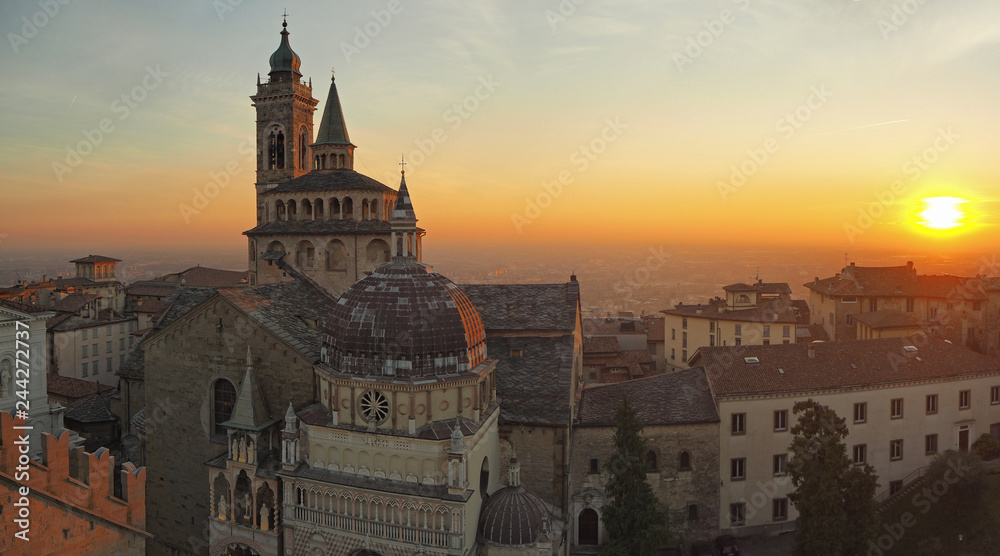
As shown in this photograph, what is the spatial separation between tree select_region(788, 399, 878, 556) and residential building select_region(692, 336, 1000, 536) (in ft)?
20.6

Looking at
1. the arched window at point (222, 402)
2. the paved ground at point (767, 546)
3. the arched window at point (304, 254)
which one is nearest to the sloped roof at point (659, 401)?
the paved ground at point (767, 546)

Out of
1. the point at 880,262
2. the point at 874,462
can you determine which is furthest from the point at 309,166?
the point at 880,262

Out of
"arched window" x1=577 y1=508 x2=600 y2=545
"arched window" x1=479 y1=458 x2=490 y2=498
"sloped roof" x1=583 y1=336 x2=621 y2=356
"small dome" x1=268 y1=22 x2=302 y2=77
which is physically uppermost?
"small dome" x1=268 y1=22 x2=302 y2=77

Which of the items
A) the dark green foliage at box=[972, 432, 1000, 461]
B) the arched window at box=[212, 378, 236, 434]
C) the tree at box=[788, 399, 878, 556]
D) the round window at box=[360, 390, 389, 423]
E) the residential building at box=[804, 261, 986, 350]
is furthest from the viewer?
the residential building at box=[804, 261, 986, 350]

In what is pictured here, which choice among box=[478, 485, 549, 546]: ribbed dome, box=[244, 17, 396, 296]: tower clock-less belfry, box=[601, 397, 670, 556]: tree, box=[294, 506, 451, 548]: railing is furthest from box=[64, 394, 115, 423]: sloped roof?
box=[601, 397, 670, 556]: tree

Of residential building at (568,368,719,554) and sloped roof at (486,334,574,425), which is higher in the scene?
sloped roof at (486,334,574,425)

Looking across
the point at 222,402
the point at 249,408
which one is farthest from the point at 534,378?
the point at 222,402

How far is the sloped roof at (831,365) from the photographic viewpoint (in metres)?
31.1

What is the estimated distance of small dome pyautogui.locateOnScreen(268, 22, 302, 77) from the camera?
46625 mm

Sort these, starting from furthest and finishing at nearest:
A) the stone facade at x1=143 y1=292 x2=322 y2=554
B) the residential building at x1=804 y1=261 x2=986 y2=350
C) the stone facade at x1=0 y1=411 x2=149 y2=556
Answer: the residential building at x1=804 y1=261 x2=986 y2=350 < the stone facade at x1=143 y1=292 x2=322 y2=554 < the stone facade at x1=0 y1=411 x2=149 y2=556

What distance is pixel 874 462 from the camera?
3241cm

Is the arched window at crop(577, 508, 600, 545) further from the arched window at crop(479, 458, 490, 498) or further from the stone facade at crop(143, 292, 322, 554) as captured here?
the stone facade at crop(143, 292, 322, 554)

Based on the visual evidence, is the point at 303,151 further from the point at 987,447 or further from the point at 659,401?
the point at 987,447

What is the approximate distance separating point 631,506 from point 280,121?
38.3 meters
